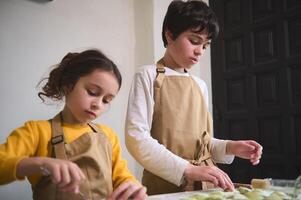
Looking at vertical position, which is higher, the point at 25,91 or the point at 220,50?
the point at 220,50

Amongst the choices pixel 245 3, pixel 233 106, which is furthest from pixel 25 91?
pixel 245 3

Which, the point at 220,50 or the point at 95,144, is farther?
the point at 220,50

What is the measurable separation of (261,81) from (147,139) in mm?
1650

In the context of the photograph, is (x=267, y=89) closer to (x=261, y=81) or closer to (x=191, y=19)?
(x=261, y=81)

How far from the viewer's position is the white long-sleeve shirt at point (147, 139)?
0.93m

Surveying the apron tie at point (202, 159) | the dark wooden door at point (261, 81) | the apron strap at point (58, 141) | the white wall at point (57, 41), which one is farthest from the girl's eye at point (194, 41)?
the dark wooden door at point (261, 81)

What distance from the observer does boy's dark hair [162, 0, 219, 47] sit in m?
1.08

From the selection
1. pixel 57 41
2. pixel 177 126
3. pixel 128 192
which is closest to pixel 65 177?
pixel 128 192

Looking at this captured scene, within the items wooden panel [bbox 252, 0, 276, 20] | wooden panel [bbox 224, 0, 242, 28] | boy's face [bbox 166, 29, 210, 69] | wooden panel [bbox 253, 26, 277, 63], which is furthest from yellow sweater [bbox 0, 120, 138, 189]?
wooden panel [bbox 224, 0, 242, 28]

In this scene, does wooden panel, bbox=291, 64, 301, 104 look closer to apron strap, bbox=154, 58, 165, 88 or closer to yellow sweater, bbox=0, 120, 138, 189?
apron strap, bbox=154, 58, 165, 88

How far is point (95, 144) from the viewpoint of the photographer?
858 millimetres

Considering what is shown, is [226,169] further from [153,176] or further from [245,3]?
[153,176]

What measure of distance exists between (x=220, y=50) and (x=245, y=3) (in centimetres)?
40

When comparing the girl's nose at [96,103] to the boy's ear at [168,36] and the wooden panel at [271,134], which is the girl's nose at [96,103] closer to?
the boy's ear at [168,36]
